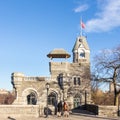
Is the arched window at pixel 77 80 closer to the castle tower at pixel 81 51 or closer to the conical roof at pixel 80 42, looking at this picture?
the castle tower at pixel 81 51

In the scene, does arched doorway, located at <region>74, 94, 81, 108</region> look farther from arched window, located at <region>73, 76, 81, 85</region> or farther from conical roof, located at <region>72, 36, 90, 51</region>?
conical roof, located at <region>72, 36, 90, 51</region>

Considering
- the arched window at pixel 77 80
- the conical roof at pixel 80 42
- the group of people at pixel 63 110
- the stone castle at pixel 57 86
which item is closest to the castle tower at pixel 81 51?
the conical roof at pixel 80 42

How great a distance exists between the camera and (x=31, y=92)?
53469mm

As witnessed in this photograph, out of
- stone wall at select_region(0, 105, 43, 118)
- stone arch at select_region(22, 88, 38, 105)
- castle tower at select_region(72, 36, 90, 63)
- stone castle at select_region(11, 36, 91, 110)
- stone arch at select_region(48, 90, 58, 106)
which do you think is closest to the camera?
stone wall at select_region(0, 105, 43, 118)

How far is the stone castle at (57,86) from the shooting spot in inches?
2081

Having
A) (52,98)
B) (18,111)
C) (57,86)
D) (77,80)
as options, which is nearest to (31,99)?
(52,98)

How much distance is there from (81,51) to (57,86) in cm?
1334

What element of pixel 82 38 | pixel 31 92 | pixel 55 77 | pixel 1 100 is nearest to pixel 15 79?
pixel 31 92

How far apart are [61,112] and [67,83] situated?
23.5 m

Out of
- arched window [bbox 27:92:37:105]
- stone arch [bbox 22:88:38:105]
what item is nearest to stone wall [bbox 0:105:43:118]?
stone arch [bbox 22:88:38:105]

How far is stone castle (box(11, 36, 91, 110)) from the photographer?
52.9m

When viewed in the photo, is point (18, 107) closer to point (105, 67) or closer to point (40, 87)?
point (105, 67)

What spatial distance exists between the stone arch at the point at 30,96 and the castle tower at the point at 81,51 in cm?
1311

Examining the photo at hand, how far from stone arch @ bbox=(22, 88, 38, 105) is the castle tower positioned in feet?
43.0
